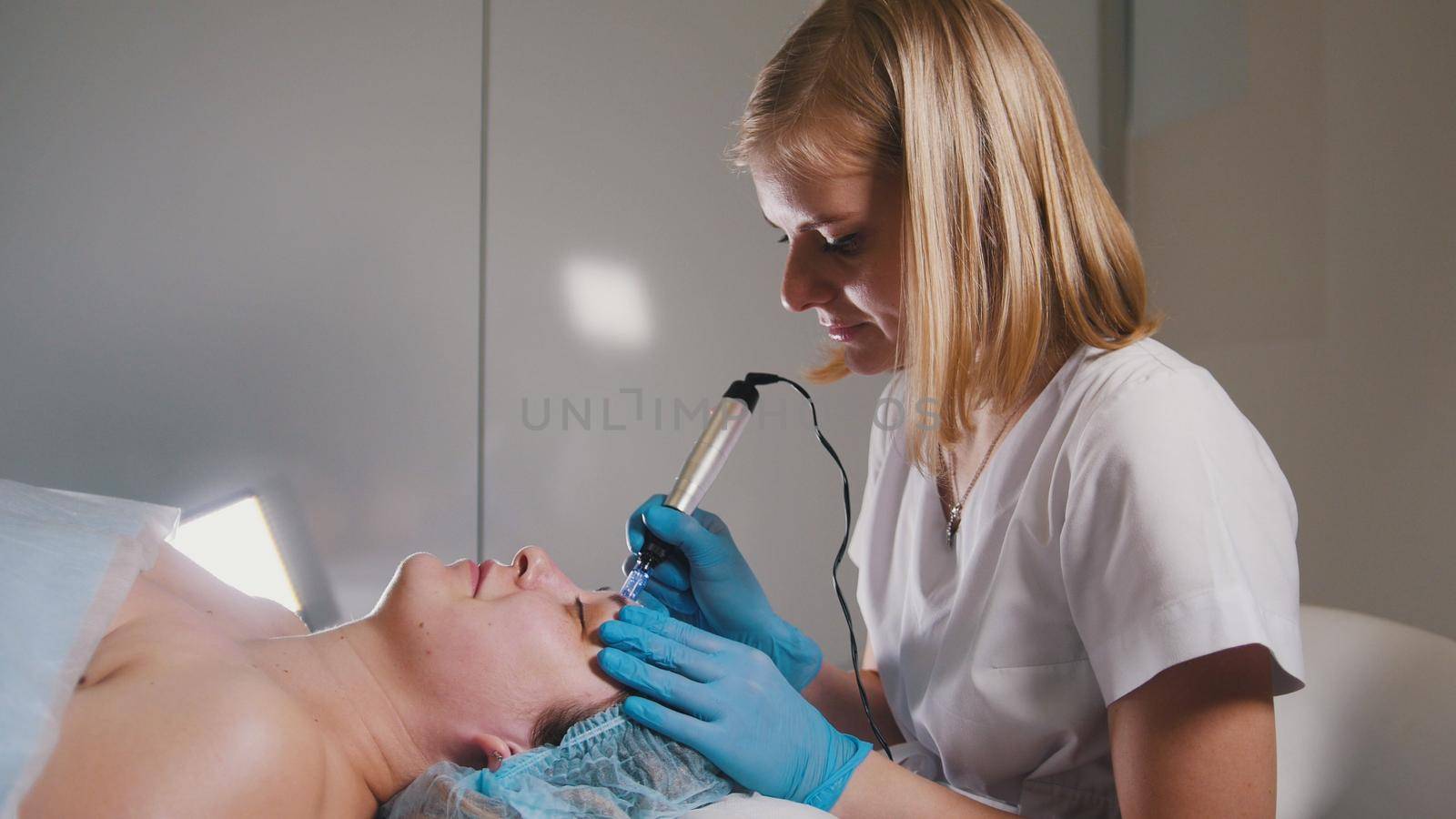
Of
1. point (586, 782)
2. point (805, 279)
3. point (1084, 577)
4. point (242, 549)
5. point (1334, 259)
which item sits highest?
point (1334, 259)

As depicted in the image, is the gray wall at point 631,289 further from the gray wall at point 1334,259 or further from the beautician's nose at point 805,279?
the gray wall at point 1334,259

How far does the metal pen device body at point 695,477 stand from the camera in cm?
117

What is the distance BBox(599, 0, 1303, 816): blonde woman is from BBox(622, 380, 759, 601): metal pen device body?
1.3 inches

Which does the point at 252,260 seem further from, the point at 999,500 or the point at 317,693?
the point at 999,500

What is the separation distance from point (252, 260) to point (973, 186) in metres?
1.20

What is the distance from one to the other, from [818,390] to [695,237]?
0.44 metres

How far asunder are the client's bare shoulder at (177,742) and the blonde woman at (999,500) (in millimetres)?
324

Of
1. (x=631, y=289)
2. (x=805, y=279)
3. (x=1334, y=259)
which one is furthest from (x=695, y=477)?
(x=1334, y=259)

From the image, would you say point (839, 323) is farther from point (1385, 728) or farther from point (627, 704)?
point (1385, 728)

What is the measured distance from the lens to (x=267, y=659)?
995 mm

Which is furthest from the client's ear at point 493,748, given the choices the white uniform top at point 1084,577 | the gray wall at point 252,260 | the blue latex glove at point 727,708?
the gray wall at point 252,260

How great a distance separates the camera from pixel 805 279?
1209 millimetres

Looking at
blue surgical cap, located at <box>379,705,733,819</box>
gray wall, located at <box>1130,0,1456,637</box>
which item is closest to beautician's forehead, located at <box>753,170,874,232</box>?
blue surgical cap, located at <box>379,705,733,819</box>

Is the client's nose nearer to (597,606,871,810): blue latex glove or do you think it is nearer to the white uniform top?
(597,606,871,810): blue latex glove
